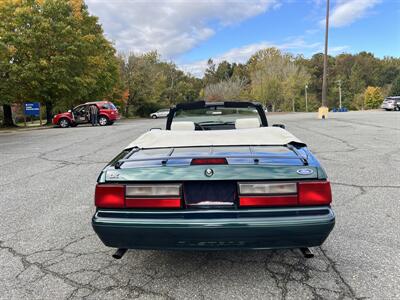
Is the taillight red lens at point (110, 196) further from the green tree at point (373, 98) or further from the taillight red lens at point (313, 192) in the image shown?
the green tree at point (373, 98)

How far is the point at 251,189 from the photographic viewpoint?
2479mm

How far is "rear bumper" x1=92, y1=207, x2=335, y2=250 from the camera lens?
2.42m

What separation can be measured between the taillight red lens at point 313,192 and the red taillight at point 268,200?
6 cm

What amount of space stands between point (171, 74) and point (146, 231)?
65797 mm

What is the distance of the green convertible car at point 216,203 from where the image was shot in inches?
95.9

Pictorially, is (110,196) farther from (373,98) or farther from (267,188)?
(373,98)

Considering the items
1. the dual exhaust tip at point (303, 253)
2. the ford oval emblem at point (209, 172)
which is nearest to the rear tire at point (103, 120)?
the dual exhaust tip at point (303, 253)

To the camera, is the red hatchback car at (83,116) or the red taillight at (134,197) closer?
the red taillight at (134,197)

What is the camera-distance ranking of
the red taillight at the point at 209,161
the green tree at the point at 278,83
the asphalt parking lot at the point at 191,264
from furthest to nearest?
the green tree at the point at 278,83, the asphalt parking lot at the point at 191,264, the red taillight at the point at 209,161

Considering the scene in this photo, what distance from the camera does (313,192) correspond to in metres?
2.50

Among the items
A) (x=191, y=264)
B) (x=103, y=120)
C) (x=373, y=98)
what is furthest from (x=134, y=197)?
(x=373, y=98)

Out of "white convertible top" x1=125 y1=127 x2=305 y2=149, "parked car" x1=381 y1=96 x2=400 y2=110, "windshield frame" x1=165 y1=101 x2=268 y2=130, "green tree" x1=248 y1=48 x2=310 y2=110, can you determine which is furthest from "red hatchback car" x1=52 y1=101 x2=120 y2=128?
"green tree" x1=248 y1=48 x2=310 y2=110

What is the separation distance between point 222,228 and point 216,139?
1.21 meters

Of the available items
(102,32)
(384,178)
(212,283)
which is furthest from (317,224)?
(102,32)
